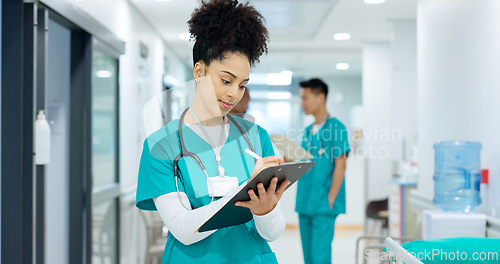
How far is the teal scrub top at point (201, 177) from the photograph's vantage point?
123cm

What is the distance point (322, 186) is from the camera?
336 centimetres

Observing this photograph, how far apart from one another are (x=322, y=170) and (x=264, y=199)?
2.18 meters

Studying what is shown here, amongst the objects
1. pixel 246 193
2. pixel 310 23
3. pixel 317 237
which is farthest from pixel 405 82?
pixel 246 193

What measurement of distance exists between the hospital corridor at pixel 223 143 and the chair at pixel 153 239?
2 centimetres

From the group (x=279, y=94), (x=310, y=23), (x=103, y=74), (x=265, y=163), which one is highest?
(x=310, y=23)

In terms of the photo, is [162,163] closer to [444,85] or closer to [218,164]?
[218,164]

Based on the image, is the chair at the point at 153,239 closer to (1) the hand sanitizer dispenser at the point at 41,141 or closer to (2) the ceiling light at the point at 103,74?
(2) the ceiling light at the point at 103,74

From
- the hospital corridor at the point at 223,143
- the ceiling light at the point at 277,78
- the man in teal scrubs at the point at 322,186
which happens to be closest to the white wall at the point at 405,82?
the hospital corridor at the point at 223,143

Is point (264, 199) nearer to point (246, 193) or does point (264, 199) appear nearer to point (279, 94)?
point (246, 193)

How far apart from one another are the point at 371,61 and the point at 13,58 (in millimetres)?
5034

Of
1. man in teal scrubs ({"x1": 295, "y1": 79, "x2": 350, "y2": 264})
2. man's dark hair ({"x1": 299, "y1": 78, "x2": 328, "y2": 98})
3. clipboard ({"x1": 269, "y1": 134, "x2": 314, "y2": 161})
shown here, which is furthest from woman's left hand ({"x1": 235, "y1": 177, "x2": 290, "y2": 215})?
man's dark hair ({"x1": 299, "y1": 78, "x2": 328, "y2": 98})

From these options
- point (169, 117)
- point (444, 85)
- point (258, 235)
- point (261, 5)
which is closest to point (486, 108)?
point (444, 85)

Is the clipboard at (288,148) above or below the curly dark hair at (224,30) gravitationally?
below

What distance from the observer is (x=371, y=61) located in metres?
6.78
